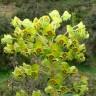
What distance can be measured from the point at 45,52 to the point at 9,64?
820cm

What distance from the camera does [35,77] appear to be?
146 inches

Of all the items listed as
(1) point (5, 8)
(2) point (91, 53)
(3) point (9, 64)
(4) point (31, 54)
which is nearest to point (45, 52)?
(4) point (31, 54)

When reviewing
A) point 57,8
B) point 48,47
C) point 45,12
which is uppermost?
point 57,8

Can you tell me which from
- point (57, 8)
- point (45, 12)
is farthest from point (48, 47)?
point (57, 8)

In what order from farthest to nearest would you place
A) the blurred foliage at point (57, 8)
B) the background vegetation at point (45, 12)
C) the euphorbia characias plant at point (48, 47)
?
the blurred foliage at point (57, 8), the background vegetation at point (45, 12), the euphorbia characias plant at point (48, 47)

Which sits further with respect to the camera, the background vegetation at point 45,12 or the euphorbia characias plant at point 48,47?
the background vegetation at point 45,12

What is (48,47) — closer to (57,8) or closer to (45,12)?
(45,12)

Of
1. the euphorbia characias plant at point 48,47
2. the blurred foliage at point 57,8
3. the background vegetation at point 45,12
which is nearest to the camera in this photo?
the euphorbia characias plant at point 48,47

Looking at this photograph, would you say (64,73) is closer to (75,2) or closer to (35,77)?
(35,77)

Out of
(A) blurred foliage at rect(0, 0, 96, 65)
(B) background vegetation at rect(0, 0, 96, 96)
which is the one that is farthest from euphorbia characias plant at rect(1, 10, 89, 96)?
(A) blurred foliage at rect(0, 0, 96, 65)

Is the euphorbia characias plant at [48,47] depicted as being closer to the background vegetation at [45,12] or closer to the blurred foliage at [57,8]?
the background vegetation at [45,12]

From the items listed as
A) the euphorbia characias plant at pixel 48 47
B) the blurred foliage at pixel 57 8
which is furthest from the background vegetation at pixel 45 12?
the euphorbia characias plant at pixel 48 47

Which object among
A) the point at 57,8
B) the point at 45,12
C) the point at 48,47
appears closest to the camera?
the point at 48,47

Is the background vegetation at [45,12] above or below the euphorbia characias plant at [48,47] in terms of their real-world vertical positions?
above
